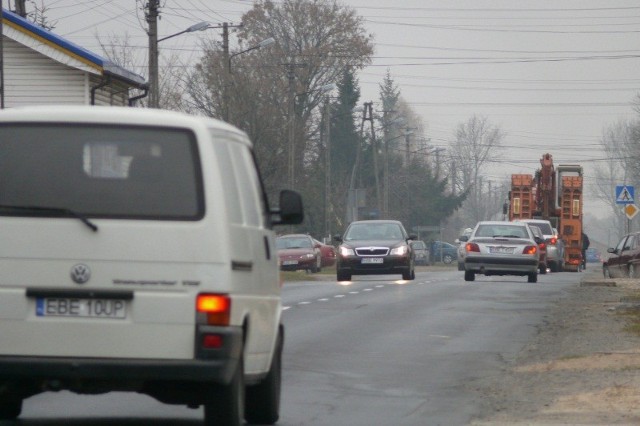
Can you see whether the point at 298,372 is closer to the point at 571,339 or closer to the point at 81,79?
the point at 571,339

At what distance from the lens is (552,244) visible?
175 ft

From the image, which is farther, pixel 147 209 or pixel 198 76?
pixel 198 76

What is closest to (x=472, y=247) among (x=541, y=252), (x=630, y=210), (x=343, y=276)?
(x=343, y=276)

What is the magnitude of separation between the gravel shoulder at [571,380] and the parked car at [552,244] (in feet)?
99.7

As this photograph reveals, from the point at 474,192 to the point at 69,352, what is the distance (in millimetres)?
173394

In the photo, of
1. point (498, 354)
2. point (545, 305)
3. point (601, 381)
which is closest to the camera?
point (601, 381)

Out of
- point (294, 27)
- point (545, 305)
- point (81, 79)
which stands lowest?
point (545, 305)

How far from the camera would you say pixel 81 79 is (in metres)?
39.7

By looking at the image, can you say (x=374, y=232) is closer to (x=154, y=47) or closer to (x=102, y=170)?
(x=154, y=47)

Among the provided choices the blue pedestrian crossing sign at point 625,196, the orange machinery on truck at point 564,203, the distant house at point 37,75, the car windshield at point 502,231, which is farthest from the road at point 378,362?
the orange machinery on truck at point 564,203

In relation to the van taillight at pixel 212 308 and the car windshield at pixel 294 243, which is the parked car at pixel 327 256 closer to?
the car windshield at pixel 294 243

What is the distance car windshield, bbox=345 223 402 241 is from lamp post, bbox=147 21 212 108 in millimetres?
5776

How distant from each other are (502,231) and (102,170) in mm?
31214

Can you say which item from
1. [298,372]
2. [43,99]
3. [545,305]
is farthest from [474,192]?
[298,372]
